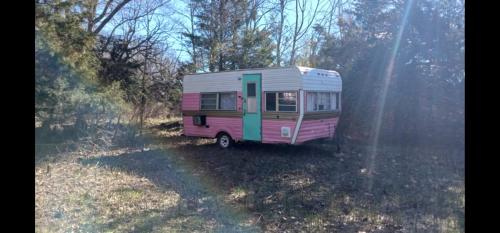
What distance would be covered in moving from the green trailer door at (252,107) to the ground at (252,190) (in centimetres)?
58

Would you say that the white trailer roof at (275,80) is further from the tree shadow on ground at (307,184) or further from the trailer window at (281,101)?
the tree shadow on ground at (307,184)

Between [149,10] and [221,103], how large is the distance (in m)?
8.65

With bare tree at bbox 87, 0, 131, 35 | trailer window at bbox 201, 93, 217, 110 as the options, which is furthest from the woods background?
trailer window at bbox 201, 93, 217, 110

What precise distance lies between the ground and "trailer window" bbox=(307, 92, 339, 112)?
3.82 ft

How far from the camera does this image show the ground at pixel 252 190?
16.6 feet

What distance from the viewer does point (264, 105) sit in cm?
1020

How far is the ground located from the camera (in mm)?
5062

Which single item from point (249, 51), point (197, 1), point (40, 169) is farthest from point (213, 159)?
point (197, 1)

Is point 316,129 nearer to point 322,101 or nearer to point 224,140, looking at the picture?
point 322,101

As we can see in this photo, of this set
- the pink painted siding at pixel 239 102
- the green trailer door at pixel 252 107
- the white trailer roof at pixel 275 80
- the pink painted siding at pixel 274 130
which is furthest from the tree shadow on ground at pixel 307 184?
the white trailer roof at pixel 275 80

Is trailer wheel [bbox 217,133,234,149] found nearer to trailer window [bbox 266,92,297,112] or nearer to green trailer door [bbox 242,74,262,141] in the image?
green trailer door [bbox 242,74,262,141]

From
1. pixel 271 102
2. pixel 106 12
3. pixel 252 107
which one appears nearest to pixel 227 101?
pixel 252 107

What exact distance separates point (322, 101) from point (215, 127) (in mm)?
3368

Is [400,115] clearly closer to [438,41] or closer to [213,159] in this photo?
[438,41]
